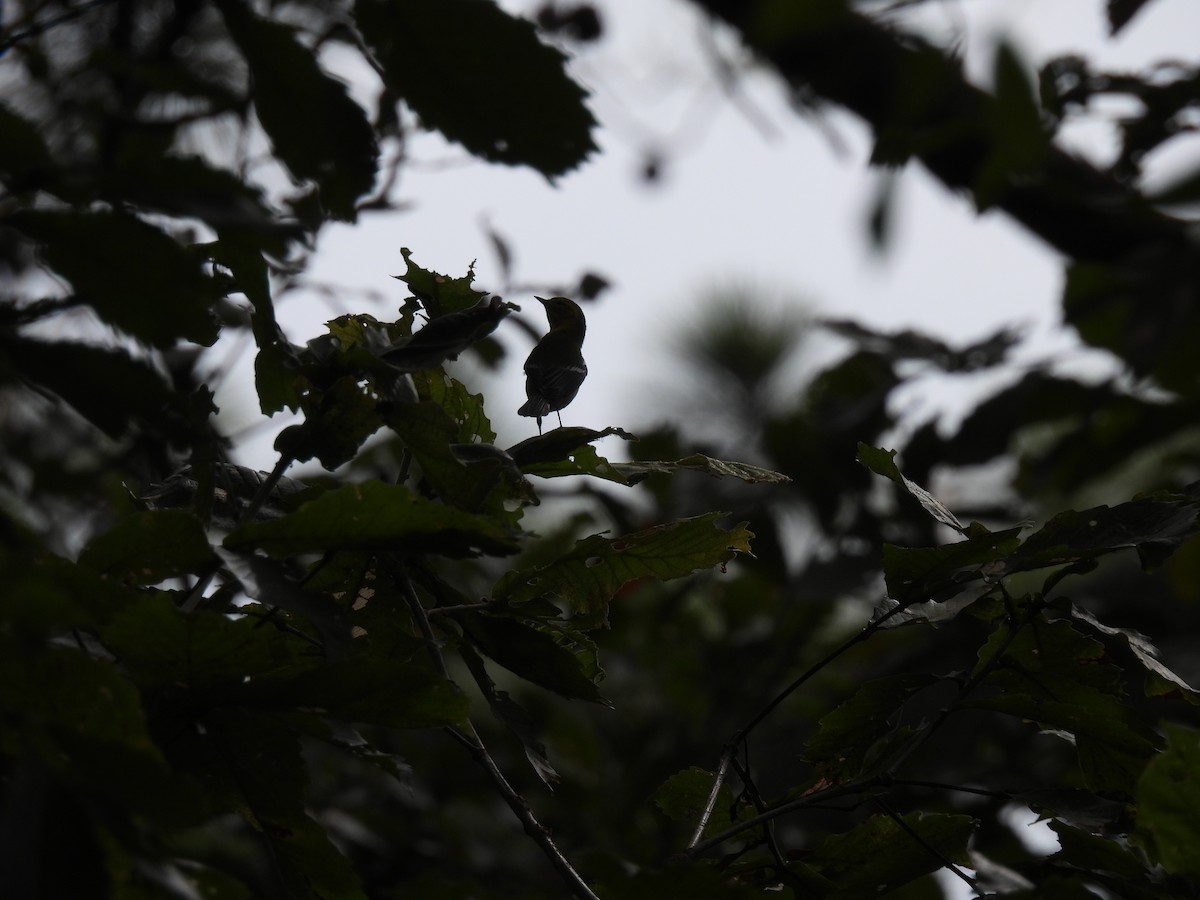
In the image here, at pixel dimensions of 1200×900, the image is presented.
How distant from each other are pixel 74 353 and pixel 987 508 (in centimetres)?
141

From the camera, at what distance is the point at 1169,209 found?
48 cm

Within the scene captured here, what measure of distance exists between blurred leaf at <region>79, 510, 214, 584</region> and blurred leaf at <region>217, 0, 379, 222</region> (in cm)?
14

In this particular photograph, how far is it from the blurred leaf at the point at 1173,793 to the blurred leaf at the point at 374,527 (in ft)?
0.90

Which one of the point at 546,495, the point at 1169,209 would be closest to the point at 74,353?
the point at 1169,209

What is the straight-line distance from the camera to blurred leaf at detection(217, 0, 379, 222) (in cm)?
43

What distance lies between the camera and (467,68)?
442 millimetres

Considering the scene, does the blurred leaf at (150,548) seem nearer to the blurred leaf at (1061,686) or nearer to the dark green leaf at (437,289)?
the dark green leaf at (437,289)

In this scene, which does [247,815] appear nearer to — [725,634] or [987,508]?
[987,508]

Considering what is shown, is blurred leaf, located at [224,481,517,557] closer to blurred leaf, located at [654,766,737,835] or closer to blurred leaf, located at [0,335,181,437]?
blurred leaf, located at [0,335,181,437]

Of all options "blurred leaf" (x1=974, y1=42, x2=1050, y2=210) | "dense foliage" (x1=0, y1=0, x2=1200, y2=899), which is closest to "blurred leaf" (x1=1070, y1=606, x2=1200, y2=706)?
"dense foliage" (x1=0, y1=0, x2=1200, y2=899)

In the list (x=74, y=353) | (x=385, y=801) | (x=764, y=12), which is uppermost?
(x=385, y=801)

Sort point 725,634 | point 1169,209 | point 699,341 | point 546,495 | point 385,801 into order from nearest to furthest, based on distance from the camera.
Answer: point 1169,209 → point 546,495 → point 385,801 → point 725,634 → point 699,341

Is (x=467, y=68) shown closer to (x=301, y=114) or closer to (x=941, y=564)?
(x=301, y=114)

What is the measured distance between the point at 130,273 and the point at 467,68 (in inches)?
6.4
